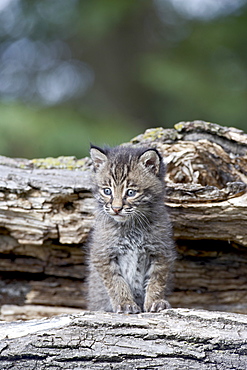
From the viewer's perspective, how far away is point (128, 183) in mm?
4586

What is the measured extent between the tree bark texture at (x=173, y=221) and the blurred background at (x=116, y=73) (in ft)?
14.7

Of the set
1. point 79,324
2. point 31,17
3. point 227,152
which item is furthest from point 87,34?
point 79,324

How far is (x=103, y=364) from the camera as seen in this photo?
3590 mm

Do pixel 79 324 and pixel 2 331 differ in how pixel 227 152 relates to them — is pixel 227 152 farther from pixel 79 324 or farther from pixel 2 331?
pixel 2 331

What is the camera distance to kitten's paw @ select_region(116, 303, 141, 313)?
4.38 meters

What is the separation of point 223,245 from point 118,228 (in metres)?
1.28

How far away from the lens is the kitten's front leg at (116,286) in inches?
174

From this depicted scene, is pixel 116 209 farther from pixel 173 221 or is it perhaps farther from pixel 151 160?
pixel 173 221

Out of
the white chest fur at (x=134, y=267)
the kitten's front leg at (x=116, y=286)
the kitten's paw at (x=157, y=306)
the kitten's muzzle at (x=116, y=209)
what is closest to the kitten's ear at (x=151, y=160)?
the kitten's muzzle at (x=116, y=209)

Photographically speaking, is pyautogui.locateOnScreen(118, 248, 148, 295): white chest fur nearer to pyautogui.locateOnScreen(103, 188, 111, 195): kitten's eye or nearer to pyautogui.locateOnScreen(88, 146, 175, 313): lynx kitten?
pyautogui.locateOnScreen(88, 146, 175, 313): lynx kitten

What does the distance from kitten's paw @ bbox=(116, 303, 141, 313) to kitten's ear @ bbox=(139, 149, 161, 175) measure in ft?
3.81

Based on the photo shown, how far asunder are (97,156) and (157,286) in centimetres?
130

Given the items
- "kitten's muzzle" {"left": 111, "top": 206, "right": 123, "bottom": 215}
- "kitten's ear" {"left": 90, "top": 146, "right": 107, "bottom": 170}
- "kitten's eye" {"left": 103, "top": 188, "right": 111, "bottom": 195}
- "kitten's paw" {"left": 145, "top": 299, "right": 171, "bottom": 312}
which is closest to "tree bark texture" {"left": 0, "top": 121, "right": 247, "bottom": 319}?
"kitten's ear" {"left": 90, "top": 146, "right": 107, "bottom": 170}

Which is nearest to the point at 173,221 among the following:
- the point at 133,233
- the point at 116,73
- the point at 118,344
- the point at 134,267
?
the point at 133,233
